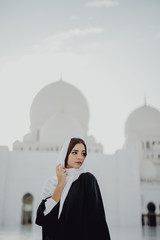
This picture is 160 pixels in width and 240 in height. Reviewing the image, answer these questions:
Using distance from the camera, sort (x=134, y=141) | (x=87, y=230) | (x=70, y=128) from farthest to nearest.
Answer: (x=134, y=141) < (x=70, y=128) < (x=87, y=230)

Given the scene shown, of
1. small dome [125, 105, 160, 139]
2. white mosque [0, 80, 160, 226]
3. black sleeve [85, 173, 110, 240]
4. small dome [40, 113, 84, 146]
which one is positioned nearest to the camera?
black sleeve [85, 173, 110, 240]

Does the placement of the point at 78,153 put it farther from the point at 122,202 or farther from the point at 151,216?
the point at 151,216

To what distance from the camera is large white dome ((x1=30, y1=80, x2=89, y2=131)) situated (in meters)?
19.8

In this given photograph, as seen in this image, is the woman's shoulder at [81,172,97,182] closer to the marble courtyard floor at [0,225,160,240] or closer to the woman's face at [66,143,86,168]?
the woman's face at [66,143,86,168]

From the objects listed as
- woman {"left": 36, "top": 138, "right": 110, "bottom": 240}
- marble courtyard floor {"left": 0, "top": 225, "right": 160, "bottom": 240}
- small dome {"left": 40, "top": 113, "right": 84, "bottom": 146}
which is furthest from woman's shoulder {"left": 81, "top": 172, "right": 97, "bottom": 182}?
small dome {"left": 40, "top": 113, "right": 84, "bottom": 146}

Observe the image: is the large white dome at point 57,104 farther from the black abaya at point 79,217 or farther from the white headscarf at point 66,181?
the black abaya at point 79,217

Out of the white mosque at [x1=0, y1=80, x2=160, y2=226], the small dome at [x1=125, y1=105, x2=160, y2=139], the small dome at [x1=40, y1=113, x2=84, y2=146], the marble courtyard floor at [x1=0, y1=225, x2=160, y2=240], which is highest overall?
the small dome at [x1=125, y1=105, x2=160, y2=139]

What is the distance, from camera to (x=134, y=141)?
22.4 meters

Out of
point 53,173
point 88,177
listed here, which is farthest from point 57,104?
point 88,177

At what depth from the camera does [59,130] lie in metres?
16.5

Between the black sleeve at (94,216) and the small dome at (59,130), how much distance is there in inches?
564

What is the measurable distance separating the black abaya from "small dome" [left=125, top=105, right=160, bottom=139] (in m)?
21.4

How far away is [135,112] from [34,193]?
46.5ft

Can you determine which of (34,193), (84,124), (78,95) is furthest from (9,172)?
(78,95)
